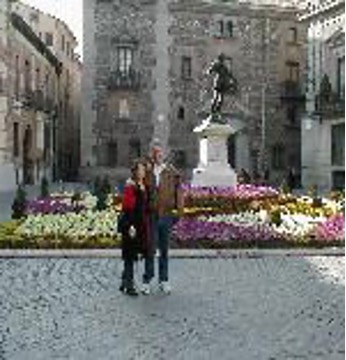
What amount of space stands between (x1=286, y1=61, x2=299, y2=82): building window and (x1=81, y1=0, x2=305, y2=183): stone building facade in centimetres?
7

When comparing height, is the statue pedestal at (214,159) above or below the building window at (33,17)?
below

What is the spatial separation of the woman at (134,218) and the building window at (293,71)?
43116 mm

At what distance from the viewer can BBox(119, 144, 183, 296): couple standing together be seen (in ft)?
34.5

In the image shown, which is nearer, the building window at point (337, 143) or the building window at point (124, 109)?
the building window at point (337, 143)

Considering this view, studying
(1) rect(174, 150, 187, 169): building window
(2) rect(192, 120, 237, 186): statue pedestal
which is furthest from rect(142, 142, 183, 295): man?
(1) rect(174, 150, 187, 169): building window

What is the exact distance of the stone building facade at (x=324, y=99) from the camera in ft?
145

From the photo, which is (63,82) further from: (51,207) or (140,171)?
(140,171)

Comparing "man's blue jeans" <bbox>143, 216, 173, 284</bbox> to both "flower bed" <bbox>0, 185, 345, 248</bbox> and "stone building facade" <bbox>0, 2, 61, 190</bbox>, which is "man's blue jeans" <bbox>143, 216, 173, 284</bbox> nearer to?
"flower bed" <bbox>0, 185, 345, 248</bbox>

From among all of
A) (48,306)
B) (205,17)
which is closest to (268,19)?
(205,17)

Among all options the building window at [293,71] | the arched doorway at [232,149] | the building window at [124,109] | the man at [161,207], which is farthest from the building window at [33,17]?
the man at [161,207]

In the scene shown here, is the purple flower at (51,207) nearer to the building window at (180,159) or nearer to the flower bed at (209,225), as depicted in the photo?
the flower bed at (209,225)

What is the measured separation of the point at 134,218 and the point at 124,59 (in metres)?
39.9

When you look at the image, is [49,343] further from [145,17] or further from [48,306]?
[145,17]

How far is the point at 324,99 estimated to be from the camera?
44781 mm
